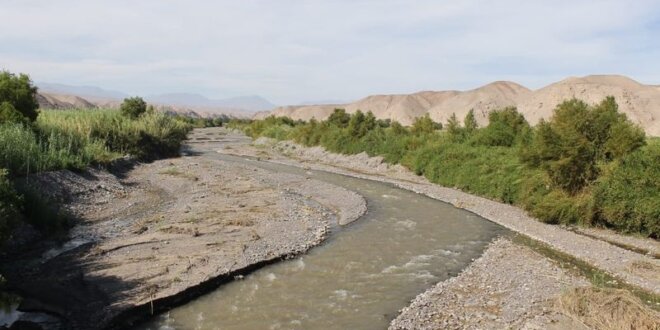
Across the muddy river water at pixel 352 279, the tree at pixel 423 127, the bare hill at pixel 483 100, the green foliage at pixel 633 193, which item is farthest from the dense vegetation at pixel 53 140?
the bare hill at pixel 483 100

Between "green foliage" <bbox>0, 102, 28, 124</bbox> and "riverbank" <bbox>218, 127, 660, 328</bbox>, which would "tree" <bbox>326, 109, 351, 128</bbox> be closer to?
"riverbank" <bbox>218, 127, 660, 328</bbox>

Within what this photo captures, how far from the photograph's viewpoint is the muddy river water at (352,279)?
11406 millimetres

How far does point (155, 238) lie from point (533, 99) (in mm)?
97008

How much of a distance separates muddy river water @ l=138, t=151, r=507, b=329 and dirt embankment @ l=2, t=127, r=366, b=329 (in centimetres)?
75

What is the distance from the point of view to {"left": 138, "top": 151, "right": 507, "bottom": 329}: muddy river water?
1141 cm

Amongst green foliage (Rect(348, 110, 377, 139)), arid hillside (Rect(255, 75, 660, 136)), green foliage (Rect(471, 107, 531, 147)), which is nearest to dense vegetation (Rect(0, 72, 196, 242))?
green foliage (Rect(348, 110, 377, 139))

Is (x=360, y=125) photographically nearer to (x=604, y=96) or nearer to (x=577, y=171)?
(x=577, y=171)

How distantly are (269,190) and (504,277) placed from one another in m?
16.9

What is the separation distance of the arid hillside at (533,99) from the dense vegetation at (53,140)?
45527 mm

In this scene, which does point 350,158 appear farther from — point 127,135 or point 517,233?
point 517,233

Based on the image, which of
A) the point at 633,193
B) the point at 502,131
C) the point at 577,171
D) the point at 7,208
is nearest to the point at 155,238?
the point at 7,208

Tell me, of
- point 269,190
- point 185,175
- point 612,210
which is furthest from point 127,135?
point 612,210

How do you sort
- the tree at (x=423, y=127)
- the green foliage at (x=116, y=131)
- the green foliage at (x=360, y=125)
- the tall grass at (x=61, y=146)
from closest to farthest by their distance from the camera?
the tall grass at (x=61, y=146), the green foliage at (x=116, y=131), the tree at (x=423, y=127), the green foliage at (x=360, y=125)

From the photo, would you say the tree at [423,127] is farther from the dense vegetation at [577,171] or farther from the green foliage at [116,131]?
the green foliage at [116,131]
